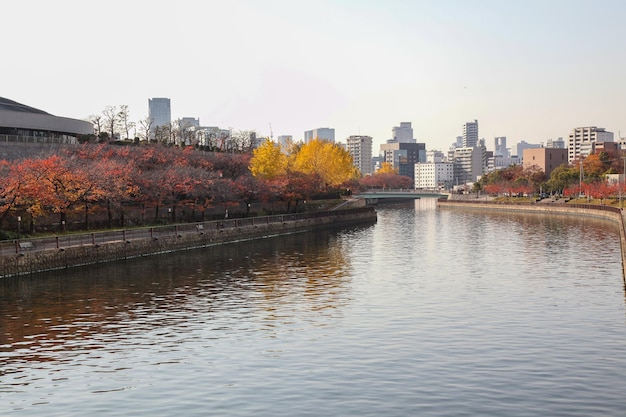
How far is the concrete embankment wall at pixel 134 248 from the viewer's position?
50.7 meters

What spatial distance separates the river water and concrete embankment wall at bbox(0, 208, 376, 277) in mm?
2058

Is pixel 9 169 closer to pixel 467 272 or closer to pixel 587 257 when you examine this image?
pixel 467 272

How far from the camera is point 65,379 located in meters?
25.0

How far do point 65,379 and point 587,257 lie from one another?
49117mm

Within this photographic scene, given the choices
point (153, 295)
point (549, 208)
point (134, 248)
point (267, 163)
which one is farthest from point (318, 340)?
point (549, 208)

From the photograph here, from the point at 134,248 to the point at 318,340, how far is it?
36504 mm

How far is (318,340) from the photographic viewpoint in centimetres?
3030

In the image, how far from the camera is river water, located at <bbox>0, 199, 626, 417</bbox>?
875 inches

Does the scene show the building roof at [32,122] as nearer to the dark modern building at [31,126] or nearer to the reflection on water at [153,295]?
the dark modern building at [31,126]

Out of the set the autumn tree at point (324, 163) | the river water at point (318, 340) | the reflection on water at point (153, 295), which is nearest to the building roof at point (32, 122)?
the reflection on water at point (153, 295)

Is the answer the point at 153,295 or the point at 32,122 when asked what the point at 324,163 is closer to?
the point at 32,122

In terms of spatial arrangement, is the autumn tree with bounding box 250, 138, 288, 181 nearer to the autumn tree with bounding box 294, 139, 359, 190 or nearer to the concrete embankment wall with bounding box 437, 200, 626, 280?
the autumn tree with bounding box 294, 139, 359, 190

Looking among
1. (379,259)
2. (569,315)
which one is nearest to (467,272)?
(379,259)

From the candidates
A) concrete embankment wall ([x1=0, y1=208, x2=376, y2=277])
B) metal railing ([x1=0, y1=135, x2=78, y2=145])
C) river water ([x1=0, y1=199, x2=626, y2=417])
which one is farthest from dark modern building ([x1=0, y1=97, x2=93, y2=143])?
river water ([x1=0, y1=199, x2=626, y2=417])
